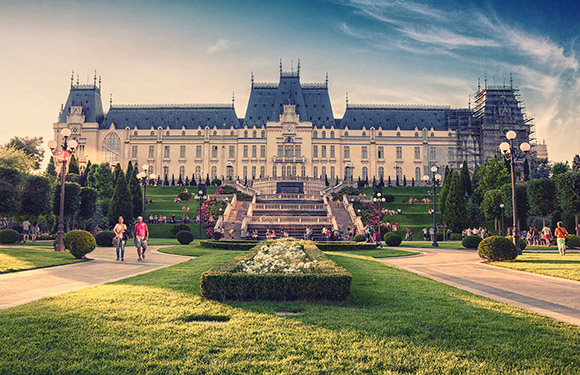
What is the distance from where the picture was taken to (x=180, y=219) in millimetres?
47656

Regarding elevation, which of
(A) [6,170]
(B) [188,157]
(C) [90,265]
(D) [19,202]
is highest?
(B) [188,157]

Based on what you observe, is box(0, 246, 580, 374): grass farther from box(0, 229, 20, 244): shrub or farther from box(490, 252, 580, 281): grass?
box(0, 229, 20, 244): shrub

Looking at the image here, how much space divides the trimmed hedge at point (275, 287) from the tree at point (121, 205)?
3602 centimetres

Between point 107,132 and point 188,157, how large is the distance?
18.5m

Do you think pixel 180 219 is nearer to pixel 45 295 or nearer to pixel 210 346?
pixel 45 295

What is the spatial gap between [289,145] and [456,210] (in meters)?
46.0

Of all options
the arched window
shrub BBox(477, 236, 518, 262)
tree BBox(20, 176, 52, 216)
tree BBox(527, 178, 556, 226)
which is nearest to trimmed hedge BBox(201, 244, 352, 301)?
shrub BBox(477, 236, 518, 262)

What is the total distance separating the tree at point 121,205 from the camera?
1639 inches

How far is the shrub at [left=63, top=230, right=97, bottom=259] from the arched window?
7818 cm

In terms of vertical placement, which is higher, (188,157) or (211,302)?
(188,157)

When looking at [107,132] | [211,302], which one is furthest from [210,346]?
[107,132]

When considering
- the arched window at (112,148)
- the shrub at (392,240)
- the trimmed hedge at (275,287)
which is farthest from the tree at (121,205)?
the arched window at (112,148)

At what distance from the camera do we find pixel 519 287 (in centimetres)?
1144

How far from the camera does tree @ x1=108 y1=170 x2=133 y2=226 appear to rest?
41625 mm
